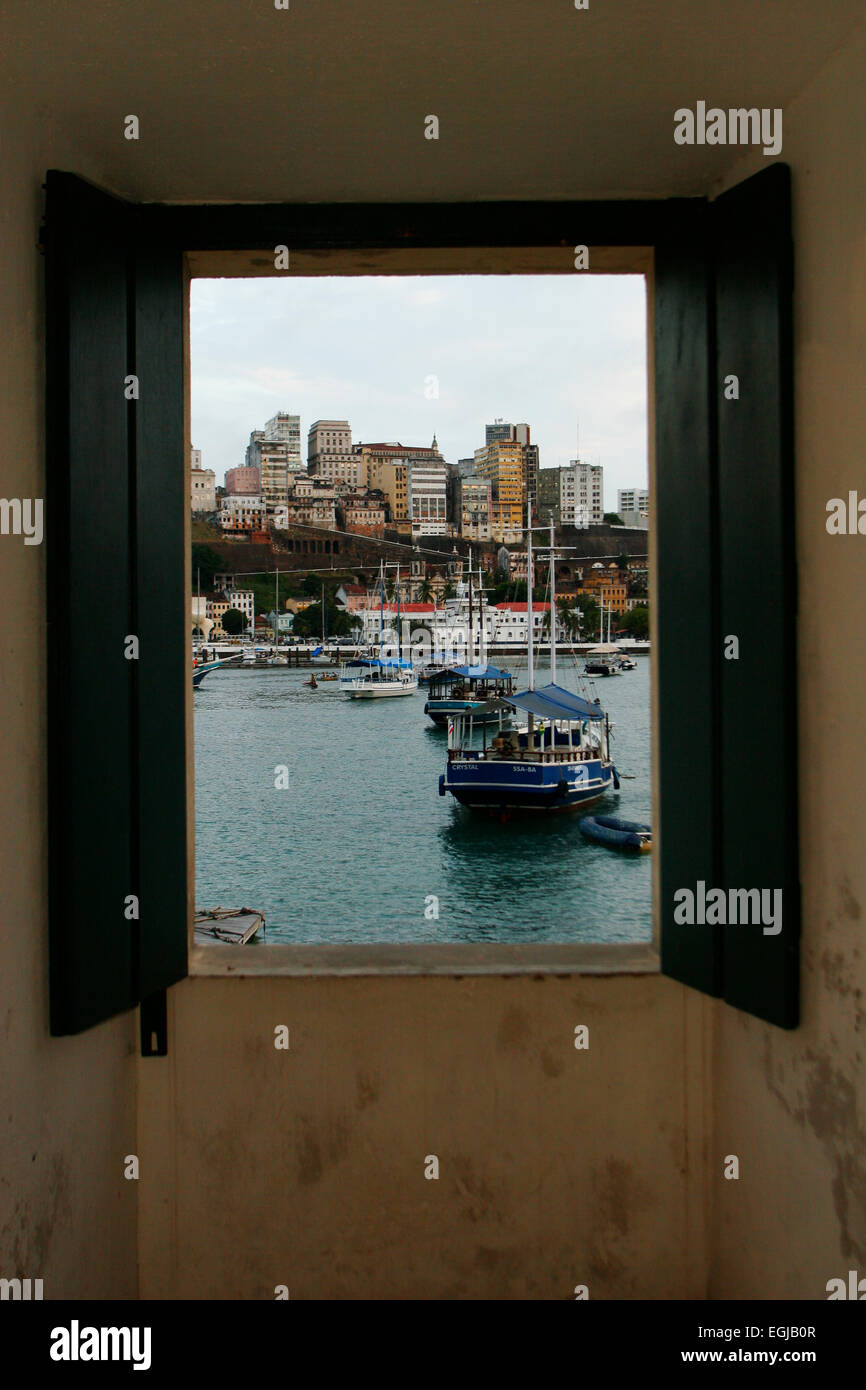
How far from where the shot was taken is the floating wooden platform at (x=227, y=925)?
40.5 ft

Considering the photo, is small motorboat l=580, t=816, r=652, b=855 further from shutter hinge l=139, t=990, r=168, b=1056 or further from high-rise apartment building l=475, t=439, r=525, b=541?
high-rise apartment building l=475, t=439, r=525, b=541

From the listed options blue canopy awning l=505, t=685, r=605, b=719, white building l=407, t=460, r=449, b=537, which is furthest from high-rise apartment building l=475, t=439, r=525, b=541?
blue canopy awning l=505, t=685, r=605, b=719

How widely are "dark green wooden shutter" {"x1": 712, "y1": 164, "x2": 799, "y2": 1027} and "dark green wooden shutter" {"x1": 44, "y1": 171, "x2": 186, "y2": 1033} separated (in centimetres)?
100

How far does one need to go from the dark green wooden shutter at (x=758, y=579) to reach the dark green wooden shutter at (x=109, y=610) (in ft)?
3.29

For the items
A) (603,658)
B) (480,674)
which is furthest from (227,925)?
(603,658)

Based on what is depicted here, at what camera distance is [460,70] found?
1325 millimetres

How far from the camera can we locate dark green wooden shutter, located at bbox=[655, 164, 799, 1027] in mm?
1468

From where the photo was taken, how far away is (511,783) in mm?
22969

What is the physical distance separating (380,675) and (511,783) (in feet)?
73.2

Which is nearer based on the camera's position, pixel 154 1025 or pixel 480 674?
pixel 154 1025

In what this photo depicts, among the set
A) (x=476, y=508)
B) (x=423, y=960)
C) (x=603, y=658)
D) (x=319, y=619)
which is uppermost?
(x=476, y=508)

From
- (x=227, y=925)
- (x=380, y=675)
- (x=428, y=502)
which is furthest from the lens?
(x=428, y=502)

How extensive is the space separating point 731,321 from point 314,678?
45387 mm

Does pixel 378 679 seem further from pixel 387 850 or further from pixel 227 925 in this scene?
pixel 227 925
